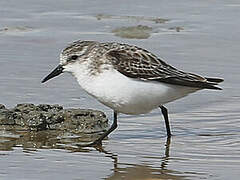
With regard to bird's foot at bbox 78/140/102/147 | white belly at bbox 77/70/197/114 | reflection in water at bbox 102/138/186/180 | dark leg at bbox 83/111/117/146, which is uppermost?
white belly at bbox 77/70/197/114

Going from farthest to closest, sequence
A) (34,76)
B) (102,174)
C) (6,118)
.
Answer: (34,76) → (6,118) → (102,174)

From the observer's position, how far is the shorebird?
773 centimetres

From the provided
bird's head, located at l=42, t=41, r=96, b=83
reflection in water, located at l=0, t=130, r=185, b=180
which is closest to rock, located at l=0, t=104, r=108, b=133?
reflection in water, located at l=0, t=130, r=185, b=180

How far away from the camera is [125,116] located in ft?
28.8

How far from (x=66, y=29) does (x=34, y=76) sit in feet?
7.60

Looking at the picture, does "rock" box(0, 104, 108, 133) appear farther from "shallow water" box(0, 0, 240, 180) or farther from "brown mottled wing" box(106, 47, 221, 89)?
"brown mottled wing" box(106, 47, 221, 89)

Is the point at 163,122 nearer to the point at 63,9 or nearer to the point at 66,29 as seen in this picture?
the point at 66,29

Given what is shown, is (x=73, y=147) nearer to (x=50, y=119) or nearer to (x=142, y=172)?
(x=50, y=119)

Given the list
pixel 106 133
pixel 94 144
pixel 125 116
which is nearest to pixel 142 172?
pixel 94 144

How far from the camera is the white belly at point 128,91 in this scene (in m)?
7.70

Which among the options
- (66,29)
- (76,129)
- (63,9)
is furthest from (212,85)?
(63,9)

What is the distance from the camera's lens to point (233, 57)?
10.7m

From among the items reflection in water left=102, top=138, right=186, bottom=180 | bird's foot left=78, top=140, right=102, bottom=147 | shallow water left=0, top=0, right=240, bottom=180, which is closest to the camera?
reflection in water left=102, top=138, right=186, bottom=180

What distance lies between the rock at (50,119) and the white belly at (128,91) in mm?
476
